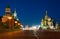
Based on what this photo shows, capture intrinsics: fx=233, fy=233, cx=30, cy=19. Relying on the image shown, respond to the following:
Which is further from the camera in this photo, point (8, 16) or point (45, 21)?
point (45, 21)

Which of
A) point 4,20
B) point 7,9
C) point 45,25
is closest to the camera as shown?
point 4,20

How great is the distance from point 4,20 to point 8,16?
356cm

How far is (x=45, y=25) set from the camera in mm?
189250

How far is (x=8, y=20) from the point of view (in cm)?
9275

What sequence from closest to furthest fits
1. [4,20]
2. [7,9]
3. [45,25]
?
1. [4,20]
2. [7,9]
3. [45,25]

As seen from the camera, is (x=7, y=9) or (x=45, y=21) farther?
(x=45, y=21)

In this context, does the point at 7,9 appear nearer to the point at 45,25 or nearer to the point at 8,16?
the point at 8,16

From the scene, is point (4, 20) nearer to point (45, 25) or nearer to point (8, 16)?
point (8, 16)

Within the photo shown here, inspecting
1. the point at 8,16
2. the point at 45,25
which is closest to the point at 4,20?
the point at 8,16

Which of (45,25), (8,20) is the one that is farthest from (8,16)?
(45,25)

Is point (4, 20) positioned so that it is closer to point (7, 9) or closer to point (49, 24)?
point (7, 9)

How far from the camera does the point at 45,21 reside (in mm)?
196875

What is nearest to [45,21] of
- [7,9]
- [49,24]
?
[49,24]

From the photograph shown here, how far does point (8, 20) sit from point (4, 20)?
3.59m
